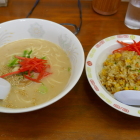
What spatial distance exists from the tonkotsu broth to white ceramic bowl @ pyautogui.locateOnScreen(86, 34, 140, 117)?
15 centimetres

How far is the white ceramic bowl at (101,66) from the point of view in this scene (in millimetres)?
938

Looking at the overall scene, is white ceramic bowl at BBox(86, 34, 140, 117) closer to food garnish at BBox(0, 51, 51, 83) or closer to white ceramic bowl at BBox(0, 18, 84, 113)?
white ceramic bowl at BBox(0, 18, 84, 113)

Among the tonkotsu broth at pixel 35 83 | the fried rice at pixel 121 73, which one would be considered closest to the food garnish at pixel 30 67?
the tonkotsu broth at pixel 35 83

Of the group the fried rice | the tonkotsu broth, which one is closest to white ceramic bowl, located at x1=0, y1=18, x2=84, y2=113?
the tonkotsu broth

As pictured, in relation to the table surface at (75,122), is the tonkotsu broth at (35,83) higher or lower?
higher

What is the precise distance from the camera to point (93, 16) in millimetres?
1639

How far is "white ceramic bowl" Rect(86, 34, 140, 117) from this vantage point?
0.94 metres

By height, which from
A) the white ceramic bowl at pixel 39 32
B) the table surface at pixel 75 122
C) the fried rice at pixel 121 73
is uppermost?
the white ceramic bowl at pixel 39 32

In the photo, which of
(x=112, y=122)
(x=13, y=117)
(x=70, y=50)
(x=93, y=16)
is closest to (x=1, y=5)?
(x=93, y=16)

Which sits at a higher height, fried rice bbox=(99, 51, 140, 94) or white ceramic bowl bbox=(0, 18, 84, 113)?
white ceramic bowl bbox=(0, 18, 84, 113)

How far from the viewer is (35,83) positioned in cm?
99

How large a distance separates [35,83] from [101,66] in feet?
1.62

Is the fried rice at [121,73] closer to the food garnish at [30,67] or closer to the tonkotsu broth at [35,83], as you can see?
the tonkotsu broth at [35,83]

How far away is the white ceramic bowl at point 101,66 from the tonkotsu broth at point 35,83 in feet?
0.49
